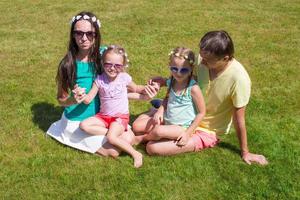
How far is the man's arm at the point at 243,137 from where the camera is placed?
184 inches

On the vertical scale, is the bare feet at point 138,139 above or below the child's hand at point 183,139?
below

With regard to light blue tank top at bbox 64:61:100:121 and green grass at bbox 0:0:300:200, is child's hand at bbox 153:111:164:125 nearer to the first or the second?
green grass at bbox 0:0:300:200

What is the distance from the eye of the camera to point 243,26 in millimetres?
9852

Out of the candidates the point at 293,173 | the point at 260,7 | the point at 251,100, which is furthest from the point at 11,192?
the point at 260,7

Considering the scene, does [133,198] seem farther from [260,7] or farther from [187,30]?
[260,7]

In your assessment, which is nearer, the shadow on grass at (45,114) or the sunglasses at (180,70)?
the sunglasses at (180,70)

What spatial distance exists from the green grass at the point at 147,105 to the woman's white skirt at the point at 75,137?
3.6 inches

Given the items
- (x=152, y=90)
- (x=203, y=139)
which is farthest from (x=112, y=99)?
(x=203, y=139)

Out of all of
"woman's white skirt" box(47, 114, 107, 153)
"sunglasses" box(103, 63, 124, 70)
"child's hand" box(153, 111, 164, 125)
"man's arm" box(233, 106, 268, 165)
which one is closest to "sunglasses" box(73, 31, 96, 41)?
"sunglasses" box(103, 63, 124, 70)

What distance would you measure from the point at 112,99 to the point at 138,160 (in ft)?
2.46

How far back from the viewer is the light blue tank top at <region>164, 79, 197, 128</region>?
15.9ft

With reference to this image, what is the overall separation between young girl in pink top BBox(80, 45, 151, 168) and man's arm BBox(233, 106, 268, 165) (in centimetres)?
96

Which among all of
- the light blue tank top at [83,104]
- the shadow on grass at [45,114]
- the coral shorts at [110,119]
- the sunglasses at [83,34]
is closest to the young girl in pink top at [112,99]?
the coral shorts at [110,119]

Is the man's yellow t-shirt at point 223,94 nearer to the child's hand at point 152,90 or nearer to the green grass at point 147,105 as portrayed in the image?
the green grass at point 147,105
